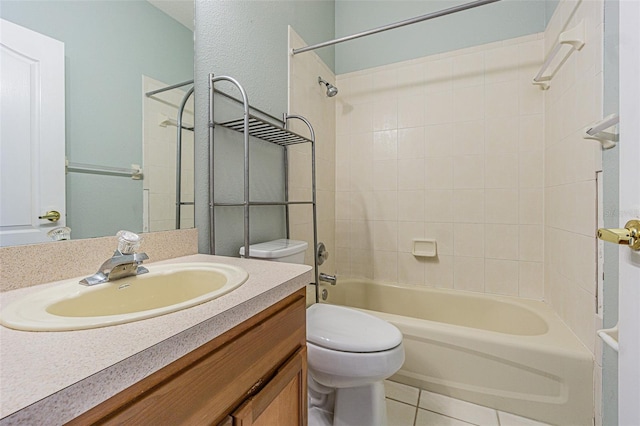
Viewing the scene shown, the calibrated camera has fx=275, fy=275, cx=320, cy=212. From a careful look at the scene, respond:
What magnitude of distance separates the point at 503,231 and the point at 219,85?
1838 millimetres

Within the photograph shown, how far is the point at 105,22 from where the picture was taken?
A: 773 mm

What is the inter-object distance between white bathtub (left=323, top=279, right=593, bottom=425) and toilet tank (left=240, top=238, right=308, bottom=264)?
599mm

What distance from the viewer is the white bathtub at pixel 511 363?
1.14m

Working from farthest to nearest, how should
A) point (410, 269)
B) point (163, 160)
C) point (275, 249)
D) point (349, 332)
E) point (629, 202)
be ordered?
point (410, 269), point (275, 249), point (349, 332), point (163, 160), point (629, 202)

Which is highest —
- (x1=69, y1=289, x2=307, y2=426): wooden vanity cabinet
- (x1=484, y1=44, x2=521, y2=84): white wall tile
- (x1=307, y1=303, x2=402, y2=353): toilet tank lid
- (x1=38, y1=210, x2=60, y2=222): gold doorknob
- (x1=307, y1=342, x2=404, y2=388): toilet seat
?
(x1=484, y1=44, x2=521, y2=84): white wall tile

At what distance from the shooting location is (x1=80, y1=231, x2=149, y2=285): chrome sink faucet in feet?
2.12

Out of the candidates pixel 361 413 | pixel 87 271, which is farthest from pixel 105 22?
pixel 361 413

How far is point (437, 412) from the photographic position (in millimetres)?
1274

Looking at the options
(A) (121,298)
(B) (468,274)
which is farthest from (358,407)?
(B) (468,274)

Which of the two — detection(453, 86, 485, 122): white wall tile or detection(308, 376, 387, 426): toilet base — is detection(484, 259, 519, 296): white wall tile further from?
detection(308, 376, 387, 426): toilet base

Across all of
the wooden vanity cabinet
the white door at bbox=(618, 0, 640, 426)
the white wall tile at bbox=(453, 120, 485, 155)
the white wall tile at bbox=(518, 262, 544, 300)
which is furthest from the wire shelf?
the white wall tile at bbox=(518, 262, 544, 300)

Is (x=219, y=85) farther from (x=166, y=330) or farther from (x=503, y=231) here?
(x=503, y=231)

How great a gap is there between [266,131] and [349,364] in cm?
105

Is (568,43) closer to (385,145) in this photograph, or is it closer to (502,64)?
(502,64)
